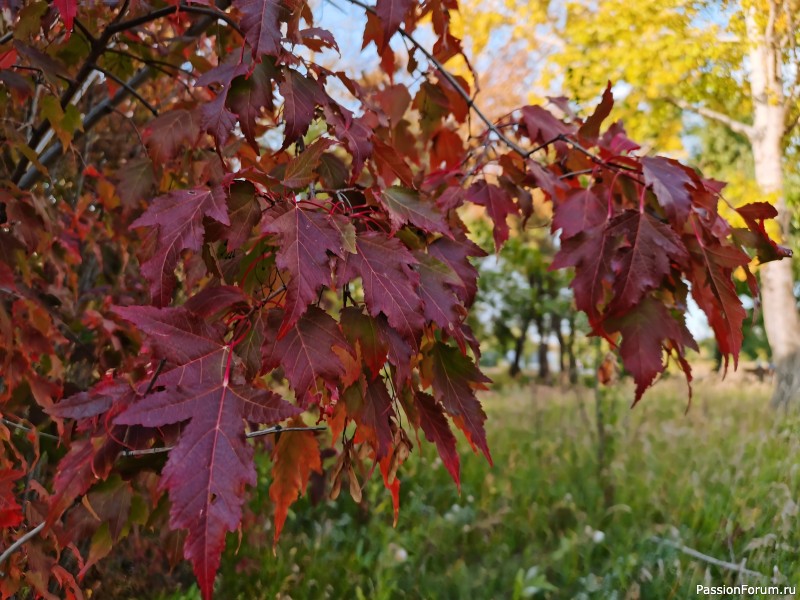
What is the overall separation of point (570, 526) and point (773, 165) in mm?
4472

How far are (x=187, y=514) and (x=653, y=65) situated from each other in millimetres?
7420

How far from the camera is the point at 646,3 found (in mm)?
6938

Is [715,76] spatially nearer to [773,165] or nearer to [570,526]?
[773,165]

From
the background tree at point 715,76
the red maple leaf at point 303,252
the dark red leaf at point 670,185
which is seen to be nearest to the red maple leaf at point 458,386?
the red maple leaf at point 303,252

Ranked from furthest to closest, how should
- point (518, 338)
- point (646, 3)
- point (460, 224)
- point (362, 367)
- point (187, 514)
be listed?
point (518, 338) < point (646, 3) < point (460, 224) < point (362, 367) < point (187, 514)

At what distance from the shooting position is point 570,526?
327 cm

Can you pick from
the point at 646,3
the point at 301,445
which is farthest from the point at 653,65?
the point at 301,445

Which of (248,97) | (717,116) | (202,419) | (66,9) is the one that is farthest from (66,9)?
(717,116)

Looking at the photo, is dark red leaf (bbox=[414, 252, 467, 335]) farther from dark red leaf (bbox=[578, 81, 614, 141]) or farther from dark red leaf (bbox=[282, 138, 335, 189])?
dark red leaf (bbox=[578, 81, 614, 141])

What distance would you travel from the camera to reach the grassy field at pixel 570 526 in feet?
8.20

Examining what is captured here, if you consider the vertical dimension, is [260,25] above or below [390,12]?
below

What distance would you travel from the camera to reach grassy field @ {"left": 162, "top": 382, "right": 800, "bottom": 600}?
2.50 m

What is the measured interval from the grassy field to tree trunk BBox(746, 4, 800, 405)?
167cm

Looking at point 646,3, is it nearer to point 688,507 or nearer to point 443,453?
point 688,507
